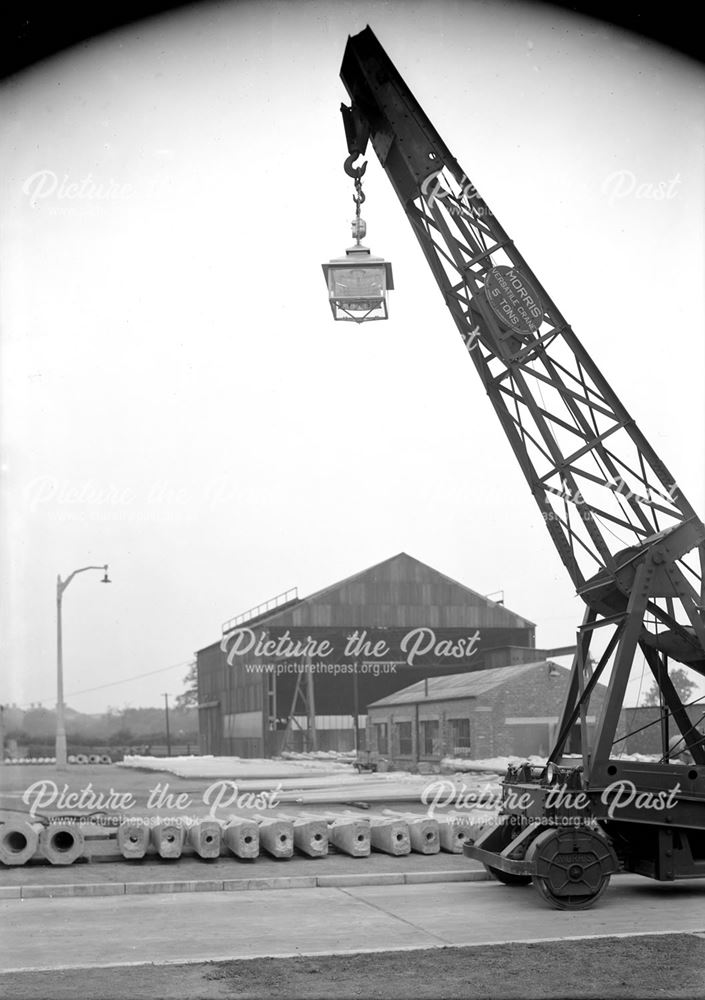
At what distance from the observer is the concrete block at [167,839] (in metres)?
12.5

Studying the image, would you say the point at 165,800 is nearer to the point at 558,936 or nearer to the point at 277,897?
the point at 277,897

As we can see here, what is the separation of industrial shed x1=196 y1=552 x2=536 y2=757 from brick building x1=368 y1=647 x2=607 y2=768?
0.75m

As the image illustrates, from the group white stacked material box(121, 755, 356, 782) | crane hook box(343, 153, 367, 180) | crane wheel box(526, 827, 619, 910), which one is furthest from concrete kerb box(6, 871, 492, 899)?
white stacked material box(121, 755, 356, 782)

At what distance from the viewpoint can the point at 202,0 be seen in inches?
306

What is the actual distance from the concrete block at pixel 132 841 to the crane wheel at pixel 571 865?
4.43 m

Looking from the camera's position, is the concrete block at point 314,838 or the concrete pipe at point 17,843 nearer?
the concrete pipe at point 17,843

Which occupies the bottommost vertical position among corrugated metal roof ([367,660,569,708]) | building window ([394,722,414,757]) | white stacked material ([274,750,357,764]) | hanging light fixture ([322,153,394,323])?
white stacked material ([274,750,357,764])

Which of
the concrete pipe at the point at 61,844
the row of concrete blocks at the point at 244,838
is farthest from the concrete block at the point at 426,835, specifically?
the concrete pipe at the point at 61,844

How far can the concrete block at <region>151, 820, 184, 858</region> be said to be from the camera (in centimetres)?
1248

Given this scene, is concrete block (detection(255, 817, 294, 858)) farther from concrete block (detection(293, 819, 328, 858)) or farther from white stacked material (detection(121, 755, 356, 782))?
white stacked material (detection(121, 755, 356, 782))

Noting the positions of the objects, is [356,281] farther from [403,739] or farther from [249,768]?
[403,739]

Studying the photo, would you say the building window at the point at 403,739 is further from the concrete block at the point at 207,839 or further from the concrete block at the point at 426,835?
the concrete block at the point at 207,839

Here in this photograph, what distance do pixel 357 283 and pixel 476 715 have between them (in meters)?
14.4

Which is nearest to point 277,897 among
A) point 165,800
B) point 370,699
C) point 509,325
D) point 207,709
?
point 509,325
